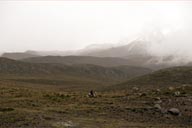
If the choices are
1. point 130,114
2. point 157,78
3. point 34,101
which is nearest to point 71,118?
point 130,114

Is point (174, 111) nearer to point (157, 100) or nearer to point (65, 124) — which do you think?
point (157, 100)

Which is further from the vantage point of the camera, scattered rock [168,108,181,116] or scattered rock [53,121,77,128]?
scattered rock [168,108,181,116]

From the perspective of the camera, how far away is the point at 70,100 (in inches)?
1873

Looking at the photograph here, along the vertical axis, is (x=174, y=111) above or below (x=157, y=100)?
below

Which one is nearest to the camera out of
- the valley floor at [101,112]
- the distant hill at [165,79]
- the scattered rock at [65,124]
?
the scattered rock at [65,124]

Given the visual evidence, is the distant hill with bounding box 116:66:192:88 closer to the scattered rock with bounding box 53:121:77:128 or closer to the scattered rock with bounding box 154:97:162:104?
the scattered rock with bounding box 154:97:162:104

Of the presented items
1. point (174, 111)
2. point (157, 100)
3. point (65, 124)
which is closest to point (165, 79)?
point (157, 100)

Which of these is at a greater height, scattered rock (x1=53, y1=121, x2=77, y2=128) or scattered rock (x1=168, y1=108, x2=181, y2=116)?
scattered rock (x1=168, y1=108, x2=181, y2=116)

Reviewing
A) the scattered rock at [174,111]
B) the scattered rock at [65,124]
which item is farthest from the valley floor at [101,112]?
the scattered rock at [174,111]

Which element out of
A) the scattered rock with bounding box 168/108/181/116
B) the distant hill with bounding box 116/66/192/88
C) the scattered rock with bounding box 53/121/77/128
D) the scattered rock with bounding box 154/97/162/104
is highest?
the distant hill with bounding box 116/66/192/88

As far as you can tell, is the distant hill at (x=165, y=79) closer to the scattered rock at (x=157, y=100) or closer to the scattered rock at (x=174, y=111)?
the scattered rock at (x=157, y=100)

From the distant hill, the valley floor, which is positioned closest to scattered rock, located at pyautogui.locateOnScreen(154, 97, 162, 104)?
the valley floor

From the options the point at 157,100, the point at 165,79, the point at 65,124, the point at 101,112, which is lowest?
the point at 65,124

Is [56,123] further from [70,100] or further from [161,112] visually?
[70,100]
